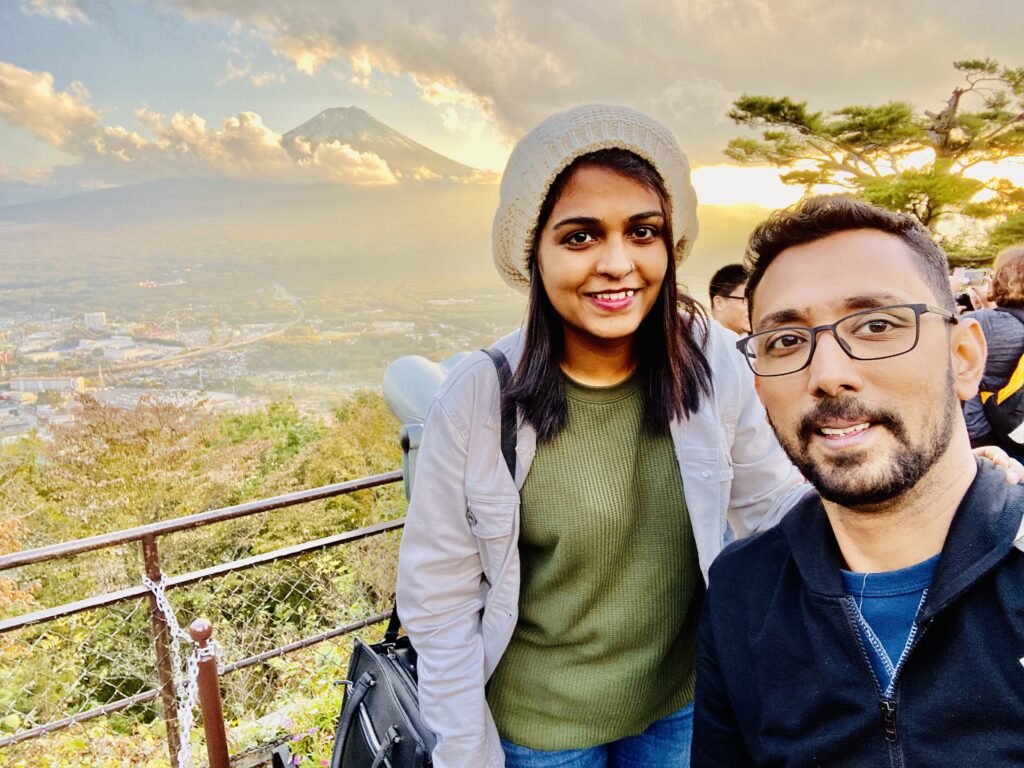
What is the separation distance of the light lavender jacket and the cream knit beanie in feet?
0.66

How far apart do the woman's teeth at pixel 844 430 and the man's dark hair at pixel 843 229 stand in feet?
0.69

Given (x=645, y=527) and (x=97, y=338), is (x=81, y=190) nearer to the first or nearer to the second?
(x=97, y=338)

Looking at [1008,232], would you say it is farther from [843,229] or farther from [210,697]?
[210,697]

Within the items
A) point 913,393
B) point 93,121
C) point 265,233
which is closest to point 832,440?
point 913,393

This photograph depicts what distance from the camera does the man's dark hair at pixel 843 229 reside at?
86cm

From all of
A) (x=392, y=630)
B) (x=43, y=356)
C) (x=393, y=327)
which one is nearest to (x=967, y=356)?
(x=392, y=630)

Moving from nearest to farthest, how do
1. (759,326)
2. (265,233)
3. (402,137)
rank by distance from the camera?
(759,326) < (265,233) < (402,137)

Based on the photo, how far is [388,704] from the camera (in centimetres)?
119

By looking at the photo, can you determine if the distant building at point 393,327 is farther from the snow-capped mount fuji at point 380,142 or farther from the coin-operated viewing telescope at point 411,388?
the coin-operated viewing telescope at point 411,388

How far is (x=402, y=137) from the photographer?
52.6m

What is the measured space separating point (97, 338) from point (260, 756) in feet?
108

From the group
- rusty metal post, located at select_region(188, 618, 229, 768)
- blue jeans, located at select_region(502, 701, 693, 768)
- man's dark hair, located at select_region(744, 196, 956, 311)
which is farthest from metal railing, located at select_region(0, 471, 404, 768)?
man's dark hair, located at select_region(744, 196, 956, 311)

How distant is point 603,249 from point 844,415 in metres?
0.41

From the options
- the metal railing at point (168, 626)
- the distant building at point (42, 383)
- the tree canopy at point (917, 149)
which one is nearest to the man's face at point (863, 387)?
the metal railing at point (168, 626)
